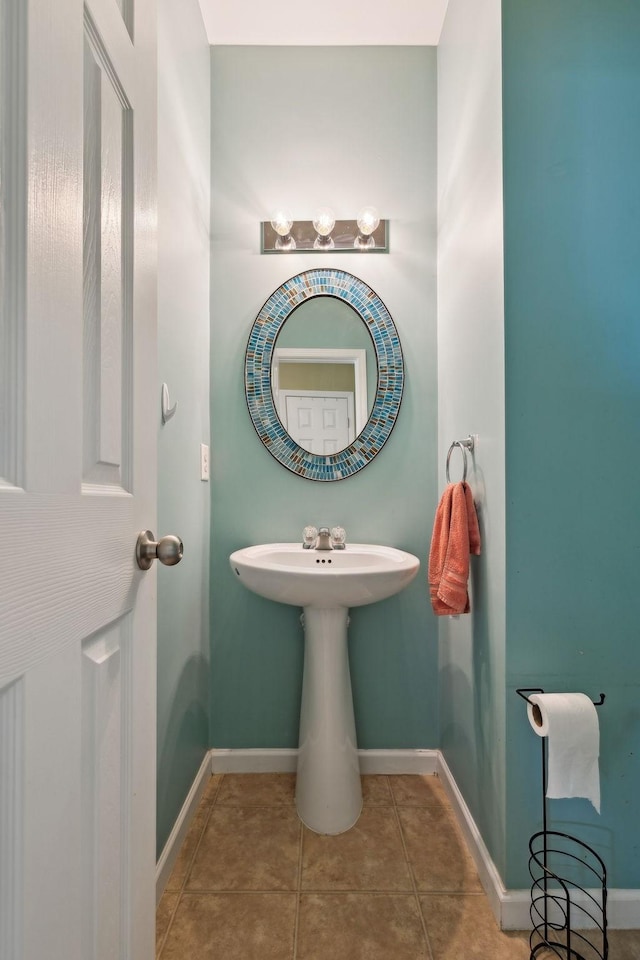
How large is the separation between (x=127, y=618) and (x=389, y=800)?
4.61 ft

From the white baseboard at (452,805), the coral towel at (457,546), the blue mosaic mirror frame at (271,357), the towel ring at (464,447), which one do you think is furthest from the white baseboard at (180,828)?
the towel ring at (464,447)

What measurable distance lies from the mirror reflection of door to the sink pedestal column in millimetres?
634

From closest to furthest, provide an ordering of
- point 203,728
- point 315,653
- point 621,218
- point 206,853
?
point 621,218
point 206,853
point 315,653
point 203,728

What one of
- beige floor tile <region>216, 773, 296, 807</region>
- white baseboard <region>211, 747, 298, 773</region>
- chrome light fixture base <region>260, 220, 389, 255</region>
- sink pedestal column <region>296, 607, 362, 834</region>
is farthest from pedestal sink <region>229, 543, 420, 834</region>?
chrome light fixture base <region>260, 220, 389, 255</region>

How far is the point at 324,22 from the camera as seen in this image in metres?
1.76

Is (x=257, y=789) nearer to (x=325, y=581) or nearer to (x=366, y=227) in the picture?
(x=325, y=581)

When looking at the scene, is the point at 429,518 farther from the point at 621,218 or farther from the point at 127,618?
the point at 127,618

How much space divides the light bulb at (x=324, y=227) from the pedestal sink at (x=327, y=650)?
1131 mm

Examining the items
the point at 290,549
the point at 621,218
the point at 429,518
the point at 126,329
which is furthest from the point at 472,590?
the point at 126,329

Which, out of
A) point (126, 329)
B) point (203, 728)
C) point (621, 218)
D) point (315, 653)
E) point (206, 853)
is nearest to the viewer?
point (126, 329)

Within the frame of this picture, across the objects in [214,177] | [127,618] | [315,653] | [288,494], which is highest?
[214,177]

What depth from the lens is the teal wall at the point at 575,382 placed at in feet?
3.92

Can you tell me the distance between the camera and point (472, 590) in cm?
145

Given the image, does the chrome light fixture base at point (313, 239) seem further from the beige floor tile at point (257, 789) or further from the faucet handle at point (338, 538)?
the beige floor tile at point (257, 789)
